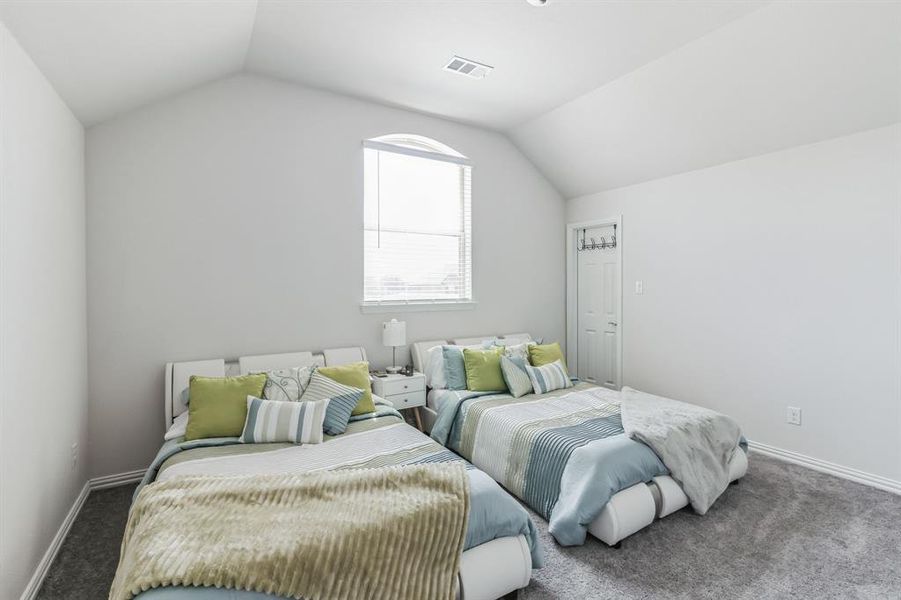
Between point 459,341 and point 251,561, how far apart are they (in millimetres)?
3051

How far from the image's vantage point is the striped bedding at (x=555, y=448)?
2.29 metres

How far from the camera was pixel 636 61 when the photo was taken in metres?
3.23

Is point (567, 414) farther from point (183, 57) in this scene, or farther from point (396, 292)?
point (183, 57)

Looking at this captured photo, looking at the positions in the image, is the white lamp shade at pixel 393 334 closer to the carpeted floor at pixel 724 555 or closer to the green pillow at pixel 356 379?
the green pillow at pixel 356 379

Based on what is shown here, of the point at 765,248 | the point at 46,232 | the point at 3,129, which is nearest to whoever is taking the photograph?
the point at 3,129

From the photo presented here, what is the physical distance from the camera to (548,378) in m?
3.61

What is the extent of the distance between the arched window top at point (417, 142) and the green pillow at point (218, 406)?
2394 millimetres

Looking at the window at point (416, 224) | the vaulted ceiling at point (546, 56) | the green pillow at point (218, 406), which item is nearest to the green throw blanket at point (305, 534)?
the green pillow at point (218, 406)

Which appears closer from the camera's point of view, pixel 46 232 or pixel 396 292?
pixel 46 232

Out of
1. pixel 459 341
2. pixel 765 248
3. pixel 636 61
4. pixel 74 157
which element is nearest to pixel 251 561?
pixel 74 157

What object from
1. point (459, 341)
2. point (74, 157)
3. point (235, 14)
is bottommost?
point (459, 341)

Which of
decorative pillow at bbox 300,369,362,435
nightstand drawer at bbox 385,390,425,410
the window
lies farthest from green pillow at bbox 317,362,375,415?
the window

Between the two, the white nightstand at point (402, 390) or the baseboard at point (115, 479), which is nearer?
the baseboard at point (115, 479)

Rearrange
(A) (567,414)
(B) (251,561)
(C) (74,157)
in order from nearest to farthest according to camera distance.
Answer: (B) (251,561) < (C) (74,157) < (A) (567,414)
